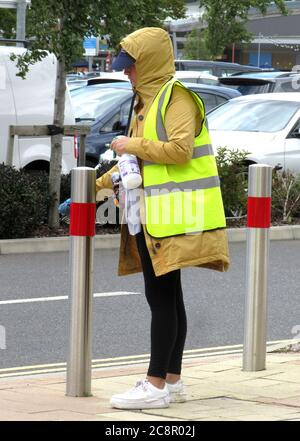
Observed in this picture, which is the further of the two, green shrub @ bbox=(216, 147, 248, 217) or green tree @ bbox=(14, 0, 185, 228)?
green shrub @ bbox=(216, 147, 248, 217)

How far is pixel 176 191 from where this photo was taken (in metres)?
6.13

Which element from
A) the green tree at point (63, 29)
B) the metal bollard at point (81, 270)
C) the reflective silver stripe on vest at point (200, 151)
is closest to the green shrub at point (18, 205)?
the green tree at point (63, 29)

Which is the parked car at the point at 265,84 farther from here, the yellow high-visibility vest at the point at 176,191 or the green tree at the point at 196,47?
the green tree at the point at 196,47

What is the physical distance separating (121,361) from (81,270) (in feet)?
5.92

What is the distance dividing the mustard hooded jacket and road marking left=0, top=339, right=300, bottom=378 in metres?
1.86

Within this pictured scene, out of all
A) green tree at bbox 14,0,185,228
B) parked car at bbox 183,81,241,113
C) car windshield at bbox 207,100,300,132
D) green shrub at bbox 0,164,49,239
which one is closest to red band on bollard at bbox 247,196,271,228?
green shrub at bbox 0,164,49,239

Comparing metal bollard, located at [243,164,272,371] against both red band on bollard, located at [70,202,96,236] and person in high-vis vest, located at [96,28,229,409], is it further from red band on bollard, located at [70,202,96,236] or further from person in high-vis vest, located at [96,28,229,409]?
red band on bollard, located at [70,202,96,236]

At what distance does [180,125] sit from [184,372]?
1909 mm

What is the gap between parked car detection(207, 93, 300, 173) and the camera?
16469 millimetres

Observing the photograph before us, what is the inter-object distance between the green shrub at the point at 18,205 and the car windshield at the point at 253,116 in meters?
4.40

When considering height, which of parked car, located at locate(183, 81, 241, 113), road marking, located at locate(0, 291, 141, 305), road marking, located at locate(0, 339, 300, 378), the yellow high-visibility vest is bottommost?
road marking, located at locate(0, 291, 141, 305)

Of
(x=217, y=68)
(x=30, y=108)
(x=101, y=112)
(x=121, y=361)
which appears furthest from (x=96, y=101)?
(x=217, y=68)

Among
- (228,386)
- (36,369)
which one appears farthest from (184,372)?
(36,369)

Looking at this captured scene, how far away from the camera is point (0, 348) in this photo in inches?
332
